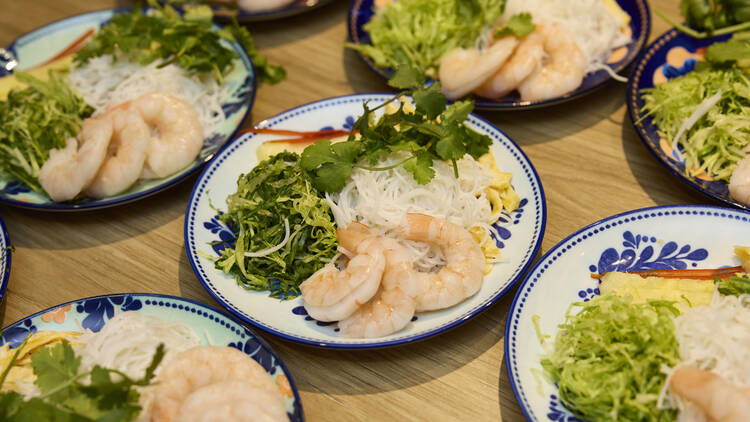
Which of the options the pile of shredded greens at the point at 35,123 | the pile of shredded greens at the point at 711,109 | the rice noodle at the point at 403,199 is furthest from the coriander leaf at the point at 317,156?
the pile of shredded greens at the point at 711,109

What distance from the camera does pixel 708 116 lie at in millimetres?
2766

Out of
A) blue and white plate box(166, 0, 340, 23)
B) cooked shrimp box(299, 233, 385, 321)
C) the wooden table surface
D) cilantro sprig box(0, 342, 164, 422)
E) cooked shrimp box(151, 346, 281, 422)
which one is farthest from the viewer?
blue and white plate box(166, 0, 340, 23)

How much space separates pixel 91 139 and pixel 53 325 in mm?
902

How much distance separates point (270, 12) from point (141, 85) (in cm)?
94

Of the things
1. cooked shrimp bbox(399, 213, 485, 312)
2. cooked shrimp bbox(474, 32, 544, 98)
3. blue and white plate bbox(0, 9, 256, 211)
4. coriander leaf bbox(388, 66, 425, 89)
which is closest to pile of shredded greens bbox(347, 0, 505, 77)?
cooked shrimp bbox(474, 32, 544, 98)

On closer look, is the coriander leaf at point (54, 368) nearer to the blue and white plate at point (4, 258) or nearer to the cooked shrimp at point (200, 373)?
the cooked shrimp at point (200, 373)

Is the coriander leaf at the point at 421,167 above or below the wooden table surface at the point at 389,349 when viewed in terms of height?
above

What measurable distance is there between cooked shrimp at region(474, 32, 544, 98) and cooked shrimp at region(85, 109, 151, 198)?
1638mm

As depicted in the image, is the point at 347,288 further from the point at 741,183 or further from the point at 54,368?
the point at 741,183

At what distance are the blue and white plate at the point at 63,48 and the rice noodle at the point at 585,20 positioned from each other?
152 centimetres

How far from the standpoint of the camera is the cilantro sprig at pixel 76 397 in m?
1.72

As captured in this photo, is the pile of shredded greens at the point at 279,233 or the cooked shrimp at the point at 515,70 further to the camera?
the cooked shrimp at the point at 515,70

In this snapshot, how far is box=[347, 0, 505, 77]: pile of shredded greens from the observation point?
3.34 metres

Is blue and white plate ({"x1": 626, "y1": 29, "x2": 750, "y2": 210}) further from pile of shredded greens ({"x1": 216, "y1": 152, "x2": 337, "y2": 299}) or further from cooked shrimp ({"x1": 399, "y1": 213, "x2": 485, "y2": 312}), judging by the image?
pile of shredded greens ({"x1": 216, "y1": 152, "x2": 337, "y2": 299})
